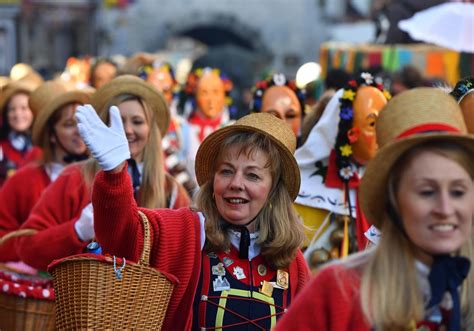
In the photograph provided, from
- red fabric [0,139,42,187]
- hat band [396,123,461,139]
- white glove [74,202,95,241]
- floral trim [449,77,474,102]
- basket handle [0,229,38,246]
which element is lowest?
basket handle [0,229,38,246]

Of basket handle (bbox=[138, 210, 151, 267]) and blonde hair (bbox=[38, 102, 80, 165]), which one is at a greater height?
blonde hair (bbox=[38, 102, 80, 165])

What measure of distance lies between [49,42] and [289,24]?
7.54 m

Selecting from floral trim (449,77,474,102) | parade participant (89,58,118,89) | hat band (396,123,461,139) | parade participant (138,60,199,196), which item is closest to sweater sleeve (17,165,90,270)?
floral trim (449,77,474,102)

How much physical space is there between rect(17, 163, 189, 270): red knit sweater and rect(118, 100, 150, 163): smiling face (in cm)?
30

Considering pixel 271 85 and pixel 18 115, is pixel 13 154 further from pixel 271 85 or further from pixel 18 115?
pixel 271 85

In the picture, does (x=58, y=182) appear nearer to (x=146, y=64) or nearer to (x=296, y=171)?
(x=296, y=171)

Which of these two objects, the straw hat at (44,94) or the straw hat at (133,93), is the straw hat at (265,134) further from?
the straw hat at (44,94)

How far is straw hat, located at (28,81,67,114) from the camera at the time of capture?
784 cm

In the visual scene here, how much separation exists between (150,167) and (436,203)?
3026 millimetres

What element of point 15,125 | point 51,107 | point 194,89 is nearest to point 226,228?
point 51,107

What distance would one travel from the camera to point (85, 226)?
19.0 feet

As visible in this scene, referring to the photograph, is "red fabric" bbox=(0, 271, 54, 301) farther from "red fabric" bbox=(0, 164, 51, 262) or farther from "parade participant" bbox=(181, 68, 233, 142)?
"parade participant" bbox=(181, 68, 233, 142)

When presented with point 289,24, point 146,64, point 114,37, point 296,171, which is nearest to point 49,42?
point 114,37

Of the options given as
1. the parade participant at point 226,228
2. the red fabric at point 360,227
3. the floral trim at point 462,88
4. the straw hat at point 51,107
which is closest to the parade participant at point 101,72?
the straw hat at point 51,107
